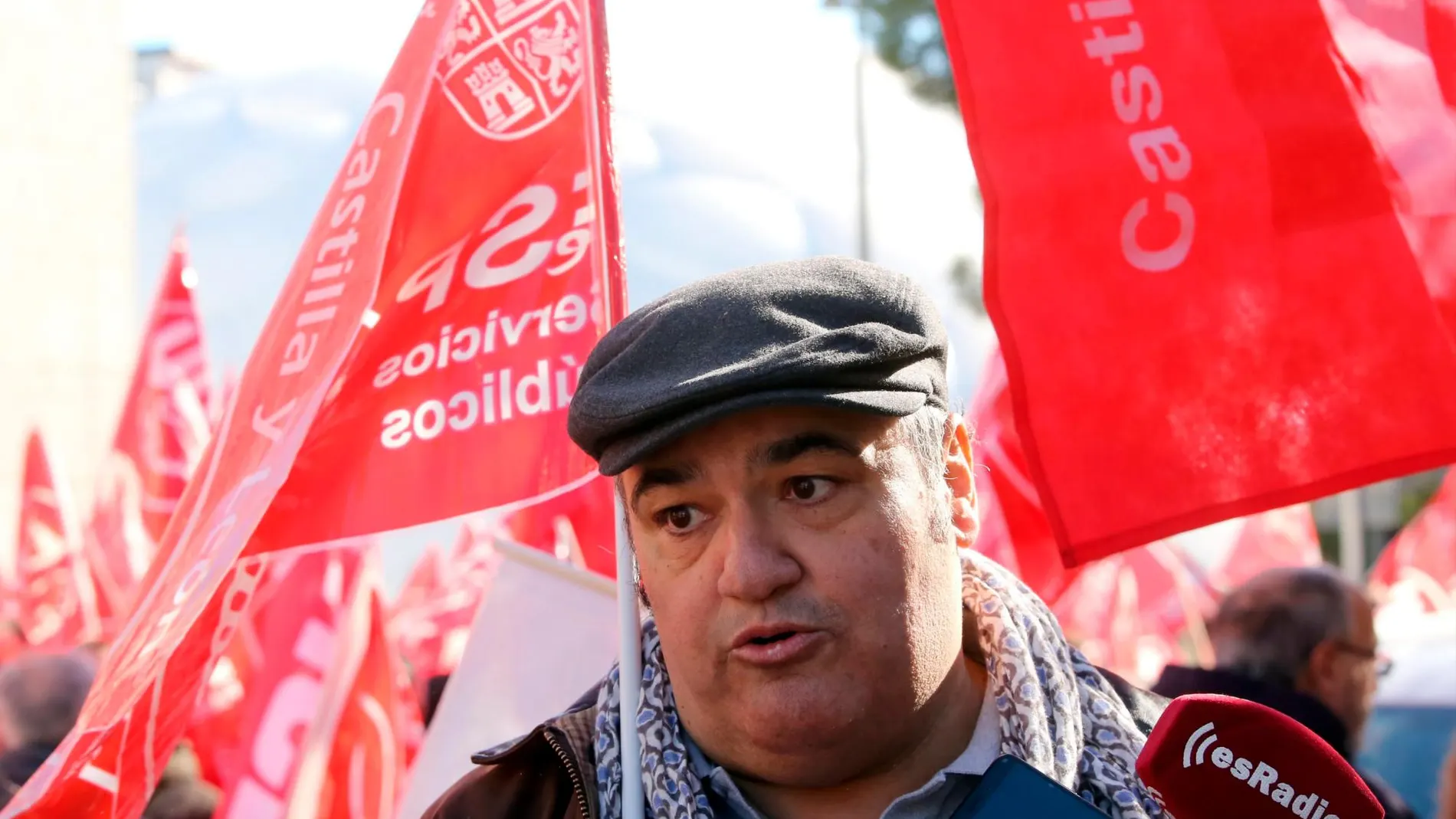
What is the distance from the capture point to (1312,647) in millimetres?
3547

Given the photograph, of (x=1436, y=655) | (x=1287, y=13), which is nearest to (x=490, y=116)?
(x=1287, y=13)

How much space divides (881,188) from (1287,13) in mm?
12193

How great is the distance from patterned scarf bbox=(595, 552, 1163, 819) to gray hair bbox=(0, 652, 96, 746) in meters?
2.73

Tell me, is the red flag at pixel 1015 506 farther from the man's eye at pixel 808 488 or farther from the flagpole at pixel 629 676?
the man's eye at pixel 808 488

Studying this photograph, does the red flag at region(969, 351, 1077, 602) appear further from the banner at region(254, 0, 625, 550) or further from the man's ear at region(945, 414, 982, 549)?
the man's ear at region(945, 414, 982, 549)

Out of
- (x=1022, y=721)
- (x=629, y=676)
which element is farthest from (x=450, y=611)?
(x=1022, y=721)

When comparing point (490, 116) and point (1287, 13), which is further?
Result: point (490, 116)

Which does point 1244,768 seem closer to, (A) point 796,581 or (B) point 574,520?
(A) point 796,581

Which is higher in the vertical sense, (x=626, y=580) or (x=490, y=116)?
(x=490, y=116)

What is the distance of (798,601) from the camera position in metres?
1.77

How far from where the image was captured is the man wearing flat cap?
177 centimetres

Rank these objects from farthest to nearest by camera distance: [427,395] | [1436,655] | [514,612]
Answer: [1436,655] → [514,612] → [427,395]

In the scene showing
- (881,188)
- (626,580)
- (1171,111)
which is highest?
(881,188)

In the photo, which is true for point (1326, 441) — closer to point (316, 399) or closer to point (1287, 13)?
point (1287, 13)
